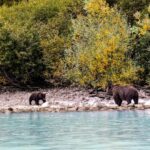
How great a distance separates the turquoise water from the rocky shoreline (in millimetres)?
4328

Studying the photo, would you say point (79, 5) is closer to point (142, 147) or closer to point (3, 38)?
point (3, 38)

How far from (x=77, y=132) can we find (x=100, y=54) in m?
20.8

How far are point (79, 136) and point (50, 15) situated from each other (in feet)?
105

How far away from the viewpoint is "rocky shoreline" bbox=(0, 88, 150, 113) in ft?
124

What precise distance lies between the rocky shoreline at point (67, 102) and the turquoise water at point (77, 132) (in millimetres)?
4328

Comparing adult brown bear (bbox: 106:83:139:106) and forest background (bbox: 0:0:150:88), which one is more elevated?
forest background (bbox: 0:0:150:88)

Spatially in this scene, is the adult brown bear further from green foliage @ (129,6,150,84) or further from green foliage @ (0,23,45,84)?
green foliage @ (0,23,45,84)

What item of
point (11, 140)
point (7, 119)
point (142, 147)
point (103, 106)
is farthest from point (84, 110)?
point (142, 147)

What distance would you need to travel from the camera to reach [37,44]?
159 ft

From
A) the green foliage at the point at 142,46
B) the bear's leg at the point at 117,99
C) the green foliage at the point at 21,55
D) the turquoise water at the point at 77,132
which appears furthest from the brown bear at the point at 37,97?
the turquoise water at the point at 77,132

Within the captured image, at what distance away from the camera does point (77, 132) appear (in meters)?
23.8

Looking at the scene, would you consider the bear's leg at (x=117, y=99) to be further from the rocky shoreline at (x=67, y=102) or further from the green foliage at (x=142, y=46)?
the green foliage at (x=142, y=46)

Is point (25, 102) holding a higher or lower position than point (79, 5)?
lower

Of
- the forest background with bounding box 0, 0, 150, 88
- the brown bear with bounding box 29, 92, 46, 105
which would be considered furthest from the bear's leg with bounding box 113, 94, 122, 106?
the brown bear with bounding box 29, 92, 46, 105
